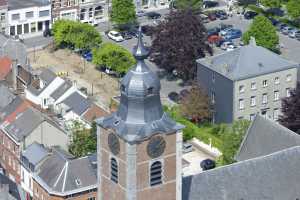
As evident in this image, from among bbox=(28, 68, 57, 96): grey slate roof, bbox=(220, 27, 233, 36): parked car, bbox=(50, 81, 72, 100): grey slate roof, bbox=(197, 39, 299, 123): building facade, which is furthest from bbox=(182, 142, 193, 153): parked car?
bbox=(220, 27, 233, 36): parked car

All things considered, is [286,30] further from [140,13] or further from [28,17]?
[28,17]

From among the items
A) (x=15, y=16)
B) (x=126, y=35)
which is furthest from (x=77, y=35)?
(x=15, y=16)

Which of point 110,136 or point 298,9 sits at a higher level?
point 110,136

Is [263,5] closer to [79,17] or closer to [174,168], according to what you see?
[79,17]

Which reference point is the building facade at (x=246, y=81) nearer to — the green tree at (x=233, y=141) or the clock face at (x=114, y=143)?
the green tree at (x=233, y=141)

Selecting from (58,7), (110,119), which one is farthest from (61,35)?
(110,119)

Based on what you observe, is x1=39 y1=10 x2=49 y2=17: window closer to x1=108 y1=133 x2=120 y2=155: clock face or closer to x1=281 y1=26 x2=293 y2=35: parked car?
x1=281 y1=26 x2=293 y2=35: parked car
